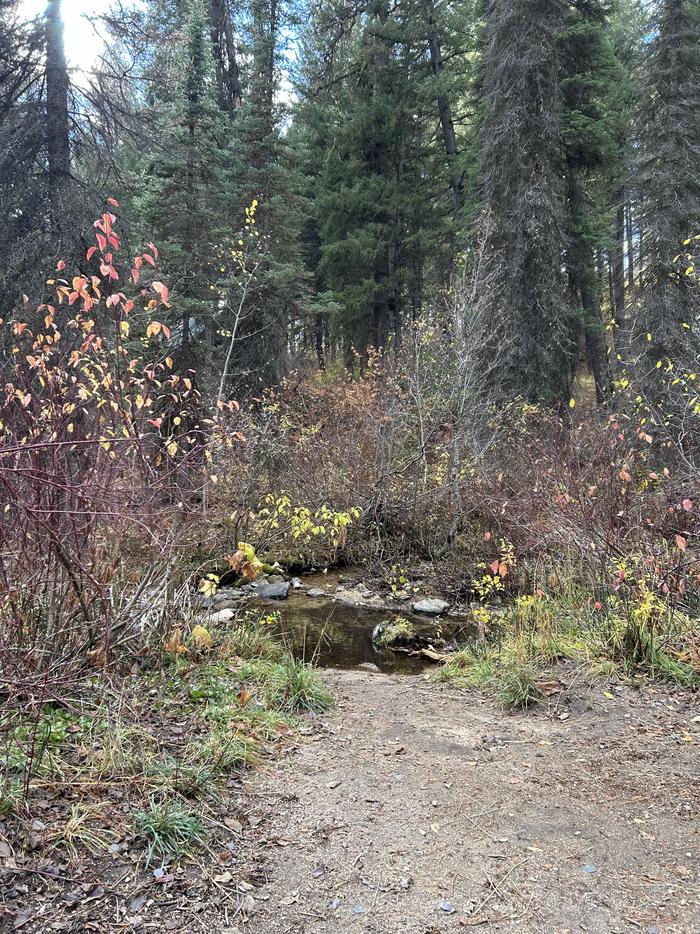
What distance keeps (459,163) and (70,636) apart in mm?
16262

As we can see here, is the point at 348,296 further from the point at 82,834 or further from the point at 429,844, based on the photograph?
the point at 82,834

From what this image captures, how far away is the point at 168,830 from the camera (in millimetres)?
2748

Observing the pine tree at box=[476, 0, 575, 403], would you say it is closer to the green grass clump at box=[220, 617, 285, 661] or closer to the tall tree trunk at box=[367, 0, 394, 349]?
the tall tree trunk at box=[367, 0, 394, 349]

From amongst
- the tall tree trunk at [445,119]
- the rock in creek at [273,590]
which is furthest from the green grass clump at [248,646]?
the tall tree trunk at [445,119]

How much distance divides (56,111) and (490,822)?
10.4 m

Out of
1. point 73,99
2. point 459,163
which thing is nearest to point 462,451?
point 73,99

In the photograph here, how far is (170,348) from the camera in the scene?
1235 cm

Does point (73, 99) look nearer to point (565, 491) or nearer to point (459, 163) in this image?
point (565, 491)

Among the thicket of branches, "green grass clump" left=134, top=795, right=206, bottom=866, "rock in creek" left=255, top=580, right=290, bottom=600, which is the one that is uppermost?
the thicket of branches

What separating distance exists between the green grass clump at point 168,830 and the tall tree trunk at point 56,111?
8.67 metres

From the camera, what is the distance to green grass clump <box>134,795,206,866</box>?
2.68 meters

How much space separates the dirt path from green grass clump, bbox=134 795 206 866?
0.34m

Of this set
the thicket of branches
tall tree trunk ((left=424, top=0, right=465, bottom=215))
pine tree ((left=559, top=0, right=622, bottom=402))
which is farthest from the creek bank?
tall tree trunk ((left=424, top=0, right=465, bottom=215))

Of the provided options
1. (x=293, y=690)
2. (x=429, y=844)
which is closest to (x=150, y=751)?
(x=293, y=690)
